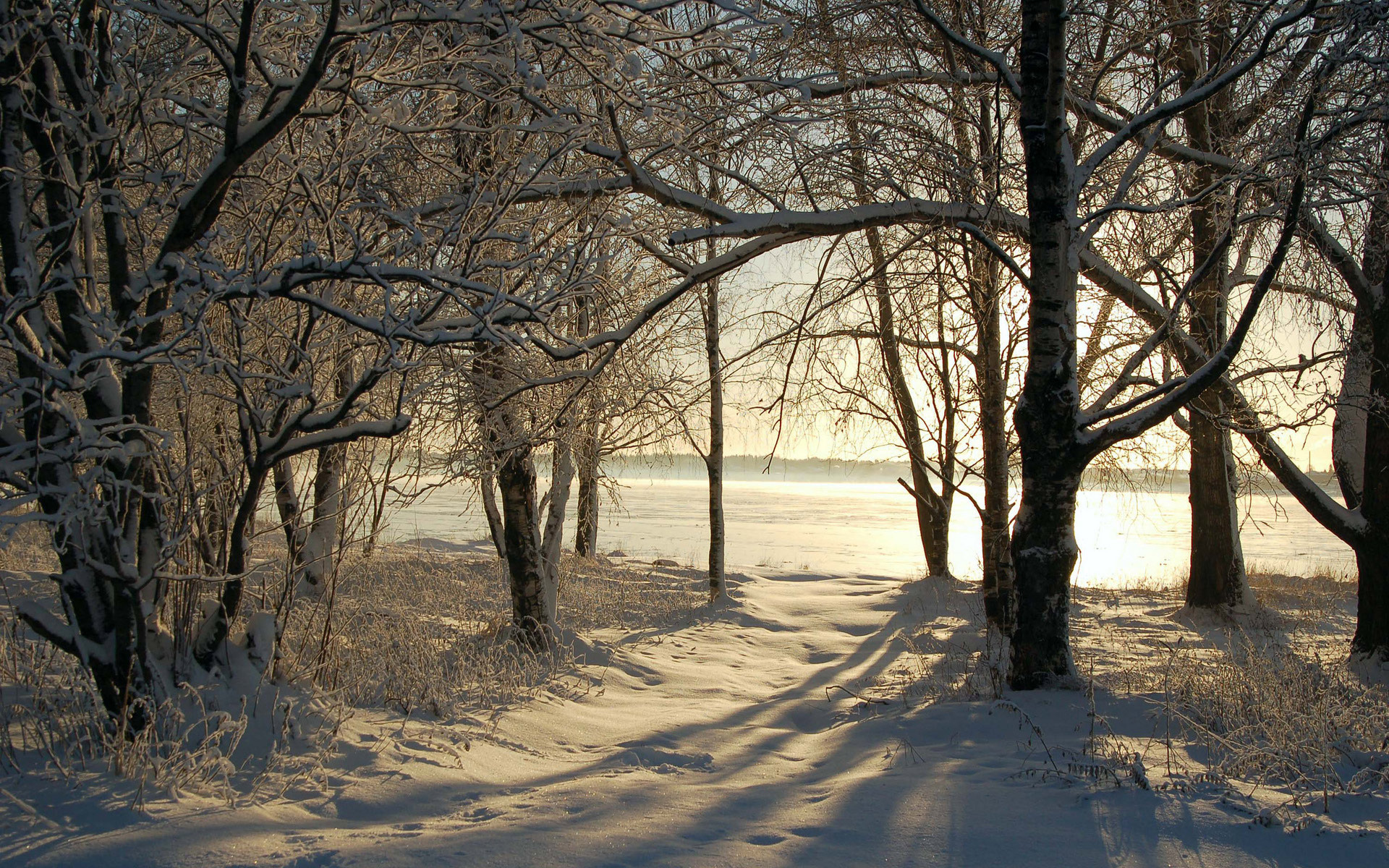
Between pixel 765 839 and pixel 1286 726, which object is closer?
pixel 765 839

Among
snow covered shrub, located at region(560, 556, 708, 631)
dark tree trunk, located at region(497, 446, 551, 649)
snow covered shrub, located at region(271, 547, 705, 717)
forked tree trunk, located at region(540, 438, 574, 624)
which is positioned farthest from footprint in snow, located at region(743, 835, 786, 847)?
snow covered shrub, located at region(560, 556, 708, 631)

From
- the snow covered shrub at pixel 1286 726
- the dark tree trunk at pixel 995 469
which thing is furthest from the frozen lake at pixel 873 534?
the snow covered shrub at pixel 1286 726

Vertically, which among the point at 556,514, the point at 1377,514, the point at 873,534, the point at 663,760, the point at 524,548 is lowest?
the point at 663,760

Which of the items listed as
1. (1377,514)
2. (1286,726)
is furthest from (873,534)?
(1286,726)

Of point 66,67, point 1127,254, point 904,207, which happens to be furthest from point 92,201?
point 1127,254

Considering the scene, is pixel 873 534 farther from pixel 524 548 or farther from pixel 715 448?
pixel 524 548

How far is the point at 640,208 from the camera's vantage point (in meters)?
6.89

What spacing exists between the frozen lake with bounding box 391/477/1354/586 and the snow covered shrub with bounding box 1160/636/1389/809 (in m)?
5.22

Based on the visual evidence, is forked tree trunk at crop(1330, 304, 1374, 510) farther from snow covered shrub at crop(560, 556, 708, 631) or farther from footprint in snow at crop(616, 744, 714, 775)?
snow covered shrub at crop(560, 556, 708, 631)

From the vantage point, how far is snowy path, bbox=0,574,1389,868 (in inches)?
119

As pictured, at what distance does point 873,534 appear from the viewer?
85.5ft

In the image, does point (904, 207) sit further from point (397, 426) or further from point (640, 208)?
point (397, 426)

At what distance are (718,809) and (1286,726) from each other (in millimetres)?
2874

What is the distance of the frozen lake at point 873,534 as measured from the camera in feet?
59.3
